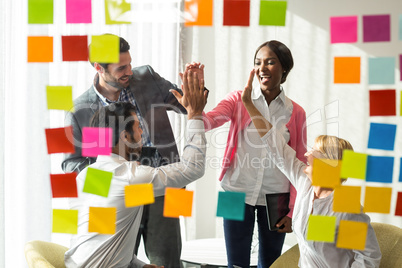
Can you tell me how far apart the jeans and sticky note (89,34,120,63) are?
0.80m

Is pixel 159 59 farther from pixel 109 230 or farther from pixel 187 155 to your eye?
pixel 109 230

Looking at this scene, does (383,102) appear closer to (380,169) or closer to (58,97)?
(380,169)

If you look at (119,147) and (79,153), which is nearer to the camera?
(119,147)

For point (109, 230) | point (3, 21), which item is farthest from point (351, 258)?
point (3, 21)

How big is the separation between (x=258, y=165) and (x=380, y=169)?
0.49 metres

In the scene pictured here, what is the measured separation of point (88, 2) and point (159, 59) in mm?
500

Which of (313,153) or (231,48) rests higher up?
(231,48)

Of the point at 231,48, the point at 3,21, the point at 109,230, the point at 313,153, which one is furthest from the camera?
the point at 231,48

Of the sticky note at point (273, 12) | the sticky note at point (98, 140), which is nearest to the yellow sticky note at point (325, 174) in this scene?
the sticky note at point (273, 12)

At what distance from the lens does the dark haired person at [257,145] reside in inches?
78.1

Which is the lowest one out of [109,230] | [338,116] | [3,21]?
[109,230]

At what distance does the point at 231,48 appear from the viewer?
2.36 metres

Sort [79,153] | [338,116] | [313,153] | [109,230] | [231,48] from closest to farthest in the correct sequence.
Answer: [109,230]
[313,153]
[79,153]
[231,48]
[338,116]

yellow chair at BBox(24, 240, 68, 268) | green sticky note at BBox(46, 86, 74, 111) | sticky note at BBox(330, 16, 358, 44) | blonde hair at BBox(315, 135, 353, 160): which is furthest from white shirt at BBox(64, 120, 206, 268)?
sticky note at BBox(330, 16, 358, 44)
